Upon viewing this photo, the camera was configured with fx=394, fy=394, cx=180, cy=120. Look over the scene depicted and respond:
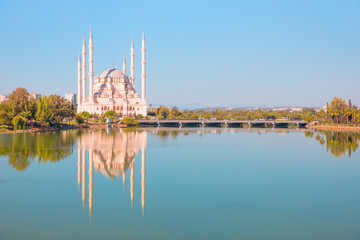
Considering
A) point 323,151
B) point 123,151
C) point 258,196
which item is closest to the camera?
point 258,196

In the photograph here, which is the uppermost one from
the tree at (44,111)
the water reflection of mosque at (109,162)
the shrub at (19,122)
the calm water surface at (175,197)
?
the tree at (44,111)

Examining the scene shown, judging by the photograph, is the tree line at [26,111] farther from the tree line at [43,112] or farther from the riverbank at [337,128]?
the riverbank at [337,128]

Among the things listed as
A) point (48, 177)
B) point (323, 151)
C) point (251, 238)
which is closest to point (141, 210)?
point (251, 238)

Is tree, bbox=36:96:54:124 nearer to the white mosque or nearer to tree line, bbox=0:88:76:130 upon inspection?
tree line, bbox=0:88:76:130

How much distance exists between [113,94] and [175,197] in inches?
3019

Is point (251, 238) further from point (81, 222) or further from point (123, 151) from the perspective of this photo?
point (123, 151)

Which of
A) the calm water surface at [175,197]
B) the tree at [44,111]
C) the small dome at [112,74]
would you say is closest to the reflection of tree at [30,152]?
the calm water surface at [175,197]

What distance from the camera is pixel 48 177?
18.7 meters

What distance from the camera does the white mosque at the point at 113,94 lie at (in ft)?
277

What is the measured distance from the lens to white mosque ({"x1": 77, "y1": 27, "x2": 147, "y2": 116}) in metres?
84.4

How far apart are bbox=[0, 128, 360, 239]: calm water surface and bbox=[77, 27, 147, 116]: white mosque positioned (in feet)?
191

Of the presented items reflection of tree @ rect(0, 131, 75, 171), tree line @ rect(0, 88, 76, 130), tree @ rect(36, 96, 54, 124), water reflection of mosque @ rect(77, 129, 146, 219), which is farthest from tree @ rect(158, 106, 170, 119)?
water reflection of mosque @ rect(77, 129, 146, 219)

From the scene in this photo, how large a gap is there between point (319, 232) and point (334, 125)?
189 feet

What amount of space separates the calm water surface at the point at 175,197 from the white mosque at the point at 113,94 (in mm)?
58210
